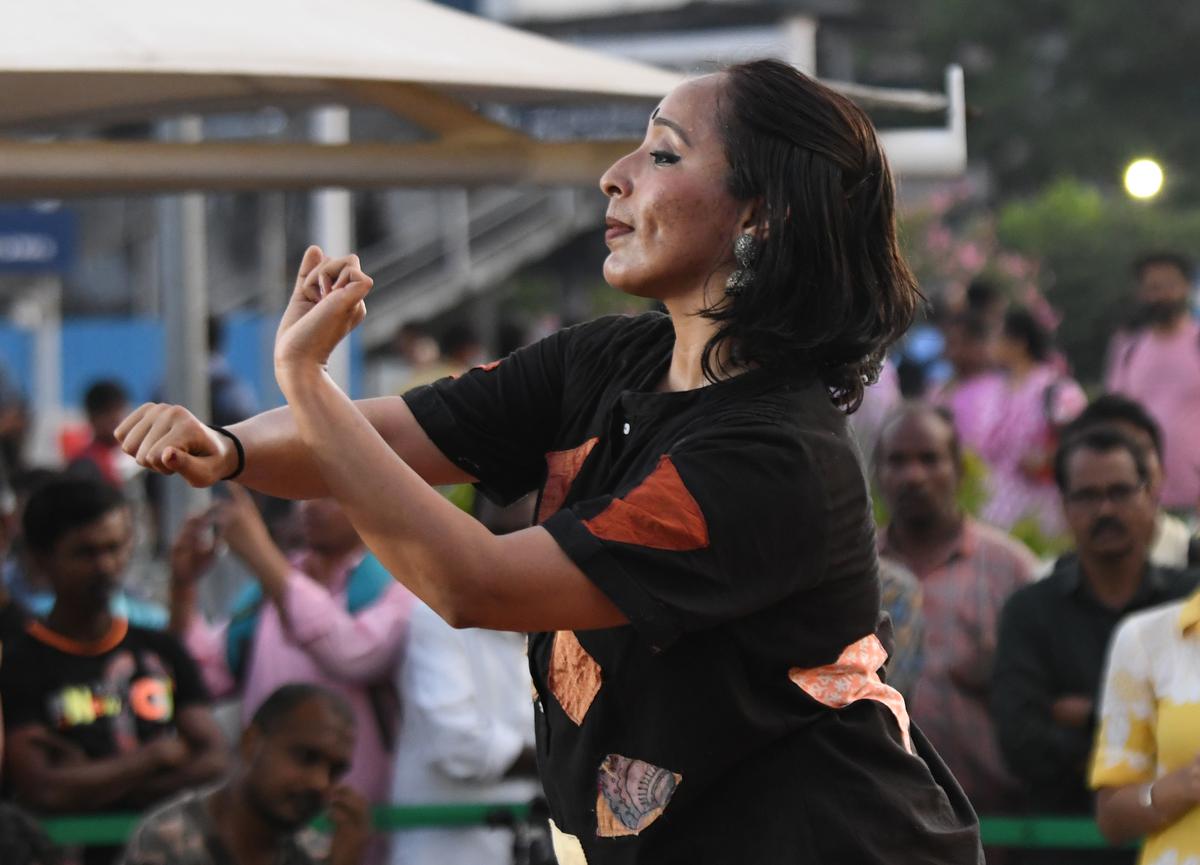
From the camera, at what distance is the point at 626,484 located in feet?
9.00

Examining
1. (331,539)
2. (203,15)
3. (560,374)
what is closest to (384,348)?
(331,539)

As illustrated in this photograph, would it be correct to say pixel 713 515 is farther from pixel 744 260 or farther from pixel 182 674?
pixel 182 674

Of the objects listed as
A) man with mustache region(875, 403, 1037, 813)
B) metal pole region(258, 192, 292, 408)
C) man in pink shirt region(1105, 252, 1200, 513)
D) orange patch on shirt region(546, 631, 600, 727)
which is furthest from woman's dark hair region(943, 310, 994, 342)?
orange patch on shirt region(546, 631, 600, 727)

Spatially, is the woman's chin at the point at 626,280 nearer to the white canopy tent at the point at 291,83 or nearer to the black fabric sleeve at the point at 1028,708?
the white canopy tent at the point at 291,83

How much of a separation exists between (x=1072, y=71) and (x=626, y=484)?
33.6 metres

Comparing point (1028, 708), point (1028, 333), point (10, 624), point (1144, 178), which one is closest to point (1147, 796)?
point (1028, 708)

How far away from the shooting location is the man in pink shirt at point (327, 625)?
5711mm

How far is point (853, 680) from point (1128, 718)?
5.94ft

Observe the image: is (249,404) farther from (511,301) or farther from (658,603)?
(511,301)

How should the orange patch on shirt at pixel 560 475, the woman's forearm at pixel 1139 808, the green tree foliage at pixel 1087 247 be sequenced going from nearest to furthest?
the orange patch on shirt at pixel 560 475 < the woman's forearm at pixel 1139 808 < the green tree foliage at pixel 1087 247

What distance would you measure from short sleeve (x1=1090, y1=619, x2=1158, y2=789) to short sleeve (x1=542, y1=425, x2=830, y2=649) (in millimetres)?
1944

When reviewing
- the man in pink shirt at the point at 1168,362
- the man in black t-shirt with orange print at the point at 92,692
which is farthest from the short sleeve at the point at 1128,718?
the man in pink shirt at the point at 1168,362

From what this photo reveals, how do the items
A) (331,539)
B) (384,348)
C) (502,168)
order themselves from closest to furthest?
(502,168) < (331,539) < (384,348)

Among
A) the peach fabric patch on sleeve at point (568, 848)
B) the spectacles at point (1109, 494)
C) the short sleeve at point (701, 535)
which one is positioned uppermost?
the short sleeve at point (701, 535)
